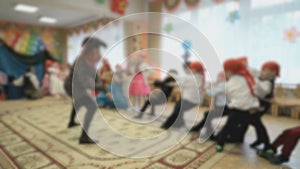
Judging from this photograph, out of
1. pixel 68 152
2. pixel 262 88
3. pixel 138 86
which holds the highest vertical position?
pixel 262 88

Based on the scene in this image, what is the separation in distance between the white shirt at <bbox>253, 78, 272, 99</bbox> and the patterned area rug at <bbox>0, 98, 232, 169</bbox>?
609 mm

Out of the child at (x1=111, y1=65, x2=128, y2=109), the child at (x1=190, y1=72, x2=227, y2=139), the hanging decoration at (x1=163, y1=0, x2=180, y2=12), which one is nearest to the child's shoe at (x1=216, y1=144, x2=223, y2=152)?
the child at (x1=190, y1=72, x2=227, y2=139)

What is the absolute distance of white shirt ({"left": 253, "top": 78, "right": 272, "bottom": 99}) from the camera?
6.02ft

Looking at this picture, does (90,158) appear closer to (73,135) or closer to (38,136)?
(73,135)

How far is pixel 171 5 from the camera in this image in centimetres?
453

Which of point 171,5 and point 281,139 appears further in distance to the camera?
point 171,5

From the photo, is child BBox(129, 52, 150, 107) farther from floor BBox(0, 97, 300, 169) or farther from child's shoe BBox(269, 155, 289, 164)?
child's shoe BBox(269, 155, 289, 164)

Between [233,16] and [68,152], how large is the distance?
3.48m

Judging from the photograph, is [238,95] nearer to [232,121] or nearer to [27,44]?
[232,121]

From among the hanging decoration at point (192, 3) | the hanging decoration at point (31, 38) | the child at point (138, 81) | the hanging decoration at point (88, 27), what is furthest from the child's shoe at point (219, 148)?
the hanging decoration at point (31, 38)

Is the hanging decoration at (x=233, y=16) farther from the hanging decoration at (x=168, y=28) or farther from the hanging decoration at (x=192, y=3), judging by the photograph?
the hanging decoration at (x=168, y=28)

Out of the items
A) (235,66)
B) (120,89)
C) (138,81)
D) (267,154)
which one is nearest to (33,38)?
(120,89)

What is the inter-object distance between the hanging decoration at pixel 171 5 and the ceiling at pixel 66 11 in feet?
2.43

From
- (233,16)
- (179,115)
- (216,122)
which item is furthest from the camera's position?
(233,16)
